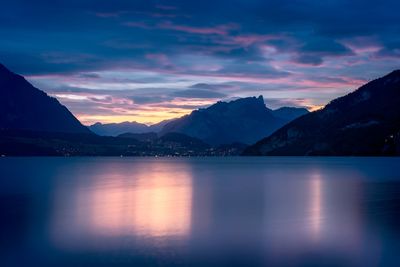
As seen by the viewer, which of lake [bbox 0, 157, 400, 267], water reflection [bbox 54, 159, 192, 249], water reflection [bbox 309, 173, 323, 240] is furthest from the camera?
water reflection [bbox 309, 173, 323, 240]

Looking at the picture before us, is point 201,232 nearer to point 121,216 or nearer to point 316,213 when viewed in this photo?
point 121,216

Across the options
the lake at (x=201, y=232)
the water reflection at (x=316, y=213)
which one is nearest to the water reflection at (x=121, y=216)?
the lake at (x=201, y=232)

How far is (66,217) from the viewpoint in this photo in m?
69.6

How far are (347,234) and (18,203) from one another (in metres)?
56.9

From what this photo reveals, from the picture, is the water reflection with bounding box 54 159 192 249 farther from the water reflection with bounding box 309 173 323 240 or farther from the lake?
the water reflection with bounding box 309 173 323 240

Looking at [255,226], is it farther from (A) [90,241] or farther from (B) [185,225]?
(A) [90,241]

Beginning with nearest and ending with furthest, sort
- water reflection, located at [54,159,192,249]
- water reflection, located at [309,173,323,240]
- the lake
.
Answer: the lake
water reflection, located at [54,159,192,249]
water reflection, located at [309,173,323,240]

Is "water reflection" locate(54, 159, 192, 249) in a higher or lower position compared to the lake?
lower

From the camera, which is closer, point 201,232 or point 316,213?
point 201,232

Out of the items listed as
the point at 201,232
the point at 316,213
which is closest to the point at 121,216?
the point at 201,232

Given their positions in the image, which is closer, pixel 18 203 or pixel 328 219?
pixel 328 219

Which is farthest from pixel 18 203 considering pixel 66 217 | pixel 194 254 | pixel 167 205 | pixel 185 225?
pixel 194 254

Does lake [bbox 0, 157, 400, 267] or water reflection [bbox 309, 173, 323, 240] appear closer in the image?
lake [bbox 0, 157, 400, 267]

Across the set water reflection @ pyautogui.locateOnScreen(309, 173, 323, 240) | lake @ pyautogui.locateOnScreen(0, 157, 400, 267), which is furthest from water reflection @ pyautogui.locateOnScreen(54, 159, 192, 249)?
water reflection @ pyautogui.locateOnScreen(309, 173, 323, 240)
